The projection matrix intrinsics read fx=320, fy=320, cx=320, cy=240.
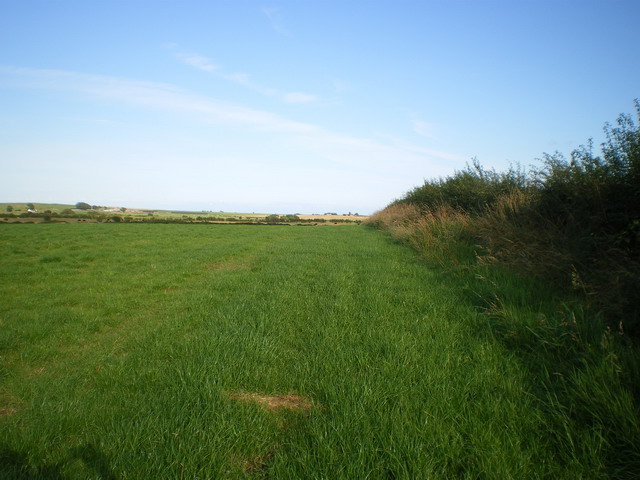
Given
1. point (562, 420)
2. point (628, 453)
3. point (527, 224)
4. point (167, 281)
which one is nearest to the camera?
point (628, 453)

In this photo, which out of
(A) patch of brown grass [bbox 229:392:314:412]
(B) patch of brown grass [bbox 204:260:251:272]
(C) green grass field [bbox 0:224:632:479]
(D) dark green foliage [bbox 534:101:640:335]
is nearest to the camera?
(C) green grass field [bbox 0:224:632:479]

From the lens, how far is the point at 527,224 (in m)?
7.17

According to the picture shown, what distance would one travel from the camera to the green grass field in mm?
2125

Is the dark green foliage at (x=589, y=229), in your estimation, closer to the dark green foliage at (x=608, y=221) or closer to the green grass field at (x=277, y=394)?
the dark green foliage at (x=608, y=221)

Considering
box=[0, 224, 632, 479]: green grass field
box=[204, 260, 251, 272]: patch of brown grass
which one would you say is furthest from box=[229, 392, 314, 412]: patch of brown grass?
box=[204, 260, 251, 272]: patch of brown grass

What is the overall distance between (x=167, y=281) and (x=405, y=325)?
6.51 m

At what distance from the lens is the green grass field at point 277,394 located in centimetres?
212

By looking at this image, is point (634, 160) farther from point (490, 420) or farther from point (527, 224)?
point (490, 420)

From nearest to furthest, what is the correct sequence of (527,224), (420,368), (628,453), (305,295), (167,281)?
(628,453) < (420,368) < (305,295) < (527,224) < (167,281)

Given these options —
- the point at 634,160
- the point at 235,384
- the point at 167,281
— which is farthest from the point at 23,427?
the point at 634,160

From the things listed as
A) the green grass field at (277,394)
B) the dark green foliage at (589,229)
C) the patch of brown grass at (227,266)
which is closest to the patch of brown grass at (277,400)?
the green grass field at (277,394)

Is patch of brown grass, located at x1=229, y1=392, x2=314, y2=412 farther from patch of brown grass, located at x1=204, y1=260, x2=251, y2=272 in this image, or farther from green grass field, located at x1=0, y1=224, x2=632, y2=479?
patch of brown grass, located at x1=204, y1=260, x2=251, y2=272

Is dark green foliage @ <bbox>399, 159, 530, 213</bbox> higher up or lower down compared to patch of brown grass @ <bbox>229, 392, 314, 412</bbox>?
higher up

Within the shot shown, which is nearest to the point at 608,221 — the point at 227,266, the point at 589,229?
the point at 589,229
